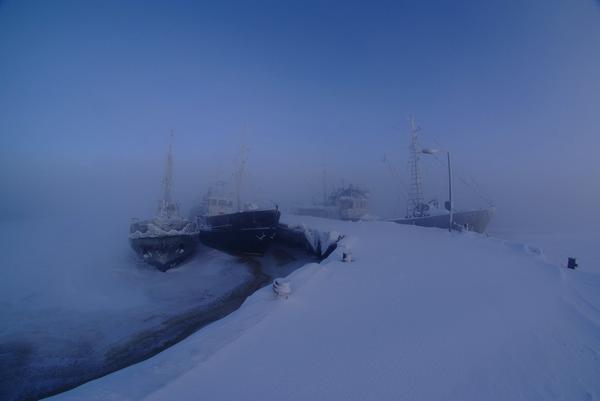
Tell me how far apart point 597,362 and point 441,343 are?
2.17 m

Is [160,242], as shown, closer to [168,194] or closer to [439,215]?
[168,194]

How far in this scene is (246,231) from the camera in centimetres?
1797

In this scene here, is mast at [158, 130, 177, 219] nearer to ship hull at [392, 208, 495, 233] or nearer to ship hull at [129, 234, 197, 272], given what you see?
ship hull at [129, 234, 197, 272]

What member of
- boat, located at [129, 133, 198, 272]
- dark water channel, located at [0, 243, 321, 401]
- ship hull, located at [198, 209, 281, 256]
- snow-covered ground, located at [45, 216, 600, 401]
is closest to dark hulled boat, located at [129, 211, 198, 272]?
boat, located at [129, 133, 198, 272]

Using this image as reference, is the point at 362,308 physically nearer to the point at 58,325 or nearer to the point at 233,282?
the point at 233,282

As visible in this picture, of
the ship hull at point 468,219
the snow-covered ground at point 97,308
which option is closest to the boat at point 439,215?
the ship hull at point 468,219

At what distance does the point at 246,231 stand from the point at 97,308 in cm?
970

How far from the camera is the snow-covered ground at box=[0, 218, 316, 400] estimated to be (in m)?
5.97

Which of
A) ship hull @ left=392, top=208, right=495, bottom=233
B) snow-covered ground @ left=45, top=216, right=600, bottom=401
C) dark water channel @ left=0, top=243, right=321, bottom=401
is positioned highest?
ship hull @ left=392, top=208, right=495, bottom=233

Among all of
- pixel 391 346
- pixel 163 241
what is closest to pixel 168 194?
pixel 163 241

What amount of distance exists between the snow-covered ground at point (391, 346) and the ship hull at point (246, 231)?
11228mm

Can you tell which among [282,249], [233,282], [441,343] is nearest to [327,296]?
[441,343]

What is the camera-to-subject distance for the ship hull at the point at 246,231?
1792 centimetres

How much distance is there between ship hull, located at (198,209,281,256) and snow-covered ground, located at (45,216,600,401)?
11228 mm
